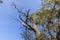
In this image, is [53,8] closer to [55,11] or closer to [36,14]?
[55,11]

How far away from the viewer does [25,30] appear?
16.9 m

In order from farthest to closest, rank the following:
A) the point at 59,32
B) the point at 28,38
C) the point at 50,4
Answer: the point at 28,38, the point at 50,4, the point at 59,32

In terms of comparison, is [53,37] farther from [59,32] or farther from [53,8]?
[53,8]

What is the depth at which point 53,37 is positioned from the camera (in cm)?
1575

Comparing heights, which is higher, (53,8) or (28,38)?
(53,8)

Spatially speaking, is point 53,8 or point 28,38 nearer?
point 53,8

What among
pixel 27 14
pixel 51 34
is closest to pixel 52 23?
pixel 51 34

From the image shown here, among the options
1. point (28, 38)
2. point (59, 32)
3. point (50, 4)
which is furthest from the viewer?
point (28, 38)

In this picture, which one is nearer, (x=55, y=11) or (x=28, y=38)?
(x=55, y=11)

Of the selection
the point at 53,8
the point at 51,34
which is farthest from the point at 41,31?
the point at 53,8

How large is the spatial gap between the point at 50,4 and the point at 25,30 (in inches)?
98.9

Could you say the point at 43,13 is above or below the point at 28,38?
above

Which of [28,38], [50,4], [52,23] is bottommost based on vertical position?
[28,38]

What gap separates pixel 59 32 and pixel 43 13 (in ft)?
6.51
